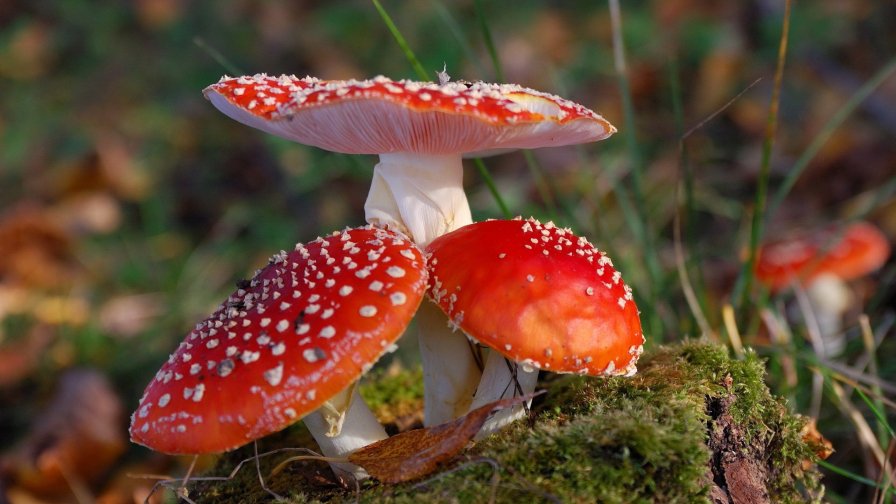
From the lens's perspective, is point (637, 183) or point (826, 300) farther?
point (826, 300)

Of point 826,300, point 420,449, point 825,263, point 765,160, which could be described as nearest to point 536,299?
point 420,449

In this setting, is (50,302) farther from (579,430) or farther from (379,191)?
(579,430)

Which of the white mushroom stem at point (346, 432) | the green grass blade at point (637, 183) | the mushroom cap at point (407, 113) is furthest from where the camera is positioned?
the green grass blade at point (637, 183)

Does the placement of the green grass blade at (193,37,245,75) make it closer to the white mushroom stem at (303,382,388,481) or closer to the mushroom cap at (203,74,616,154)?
the mushroom cap at (203,74,616,154)

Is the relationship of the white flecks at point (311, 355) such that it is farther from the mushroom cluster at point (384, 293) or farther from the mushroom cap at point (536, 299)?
the mushroom cap at point (536, 299)

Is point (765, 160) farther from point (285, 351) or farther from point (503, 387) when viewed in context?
point (285, 351)

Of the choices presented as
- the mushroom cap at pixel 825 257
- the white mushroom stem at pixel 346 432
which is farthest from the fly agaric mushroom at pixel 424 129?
the mushroom cap at pixel 825 257

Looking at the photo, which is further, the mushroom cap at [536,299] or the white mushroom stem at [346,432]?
the white mushroom stem at [346,432]
